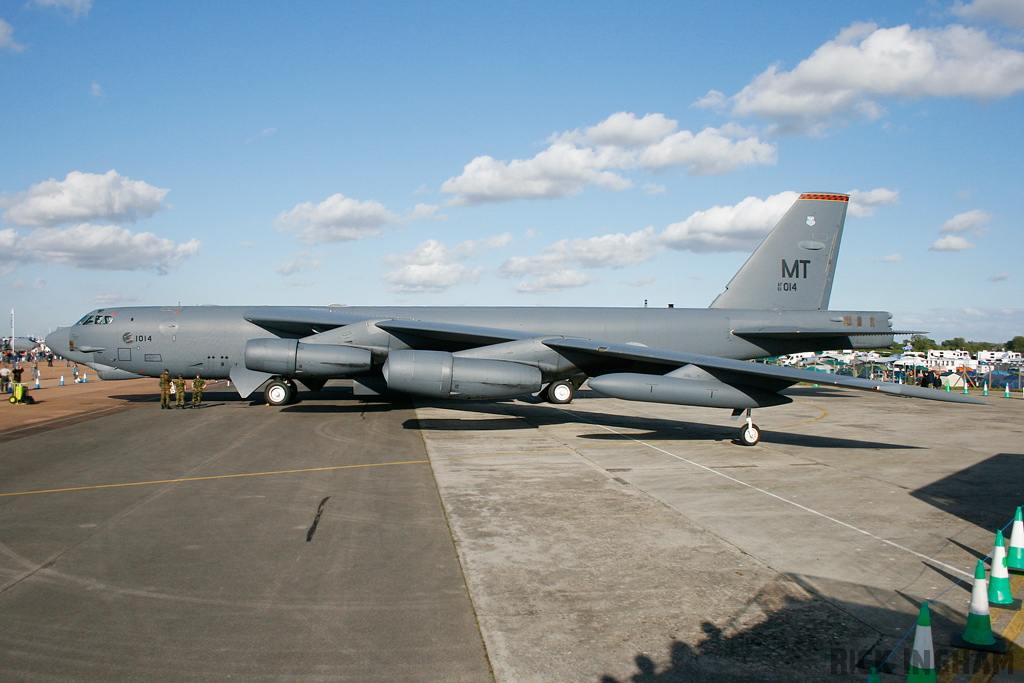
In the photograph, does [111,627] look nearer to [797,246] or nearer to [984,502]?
[984,502]

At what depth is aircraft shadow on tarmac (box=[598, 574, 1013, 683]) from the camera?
172 inches

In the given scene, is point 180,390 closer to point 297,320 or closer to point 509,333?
point 297,320

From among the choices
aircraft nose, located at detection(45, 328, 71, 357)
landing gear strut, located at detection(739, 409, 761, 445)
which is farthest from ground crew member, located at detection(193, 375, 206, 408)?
landing gear strut, located at detection(739, 409, 761, 445)

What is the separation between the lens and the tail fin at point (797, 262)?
2055 cm

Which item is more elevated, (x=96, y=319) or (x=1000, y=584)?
(x=96, y=319)

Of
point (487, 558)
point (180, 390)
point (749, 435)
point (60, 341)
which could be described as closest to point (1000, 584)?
point (487, 558)

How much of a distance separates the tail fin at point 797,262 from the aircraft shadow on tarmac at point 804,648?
55.3ft

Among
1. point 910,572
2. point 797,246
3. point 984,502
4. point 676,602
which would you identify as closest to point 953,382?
point 797,246

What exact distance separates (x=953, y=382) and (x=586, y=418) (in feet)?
89.6

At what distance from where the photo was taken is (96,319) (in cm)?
2011

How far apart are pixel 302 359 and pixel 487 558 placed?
11640 millimetres

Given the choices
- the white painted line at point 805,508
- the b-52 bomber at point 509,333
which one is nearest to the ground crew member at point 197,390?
the b-52 bomber at point 509,333

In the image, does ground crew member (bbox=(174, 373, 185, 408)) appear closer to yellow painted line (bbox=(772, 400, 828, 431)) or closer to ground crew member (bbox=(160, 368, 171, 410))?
ground crew member (bbox=(160, 368, 171, 410))

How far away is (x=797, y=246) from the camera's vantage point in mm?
20719
